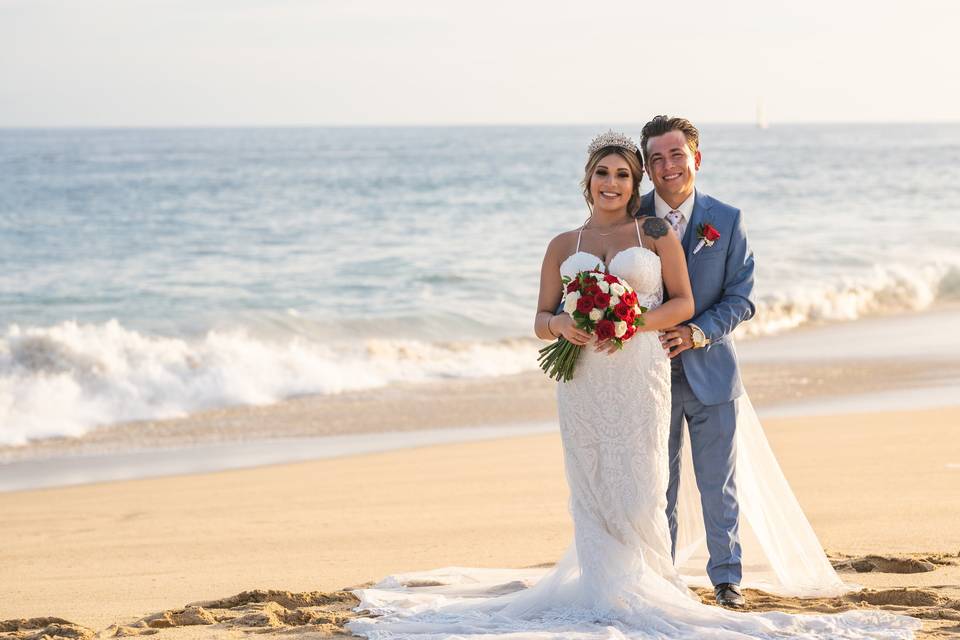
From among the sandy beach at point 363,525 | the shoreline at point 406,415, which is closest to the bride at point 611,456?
the sandy beach at point 363,525

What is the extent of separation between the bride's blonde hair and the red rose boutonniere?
11.2 inches

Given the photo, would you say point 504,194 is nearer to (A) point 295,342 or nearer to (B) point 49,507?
(A) point 295,342

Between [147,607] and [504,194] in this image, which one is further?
[504,194]

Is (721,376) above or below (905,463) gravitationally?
above

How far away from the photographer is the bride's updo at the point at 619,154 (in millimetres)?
4684

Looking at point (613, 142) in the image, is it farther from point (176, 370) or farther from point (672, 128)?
point (176, 370)

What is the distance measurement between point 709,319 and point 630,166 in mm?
709

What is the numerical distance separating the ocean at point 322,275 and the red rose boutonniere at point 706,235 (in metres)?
7.72

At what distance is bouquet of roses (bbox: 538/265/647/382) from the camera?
443cm

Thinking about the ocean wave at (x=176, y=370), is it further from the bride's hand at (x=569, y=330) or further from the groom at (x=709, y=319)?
the groom at (x=709, y=319)

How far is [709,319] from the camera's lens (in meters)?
4.80

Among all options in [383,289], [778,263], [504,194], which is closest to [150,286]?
[383,289]

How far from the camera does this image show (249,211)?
32.7 meters

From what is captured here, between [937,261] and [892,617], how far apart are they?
18932mm
